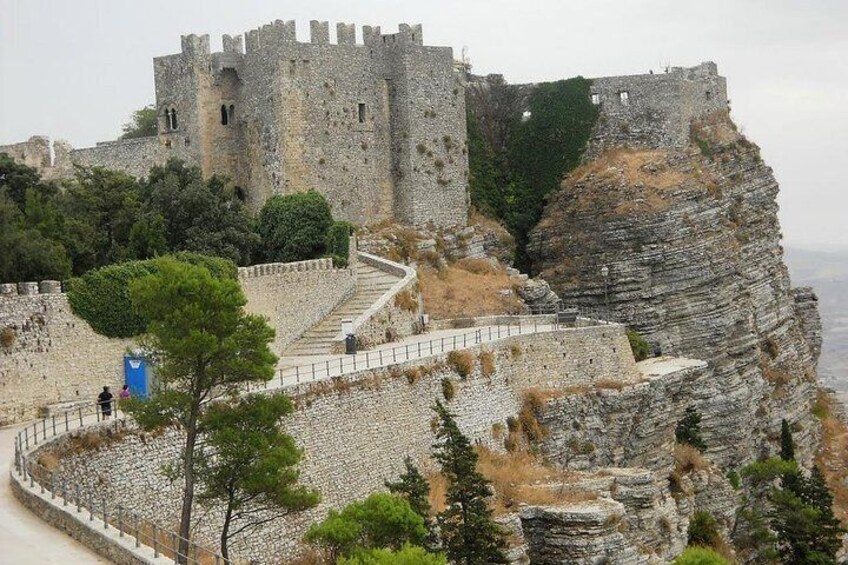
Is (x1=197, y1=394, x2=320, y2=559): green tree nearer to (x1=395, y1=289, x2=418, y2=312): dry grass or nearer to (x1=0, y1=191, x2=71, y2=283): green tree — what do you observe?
(x1=0, y1=191, x2=71, y2=283): green tree

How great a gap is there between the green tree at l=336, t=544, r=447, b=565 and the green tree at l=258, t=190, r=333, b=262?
909 inches

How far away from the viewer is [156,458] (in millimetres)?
31547

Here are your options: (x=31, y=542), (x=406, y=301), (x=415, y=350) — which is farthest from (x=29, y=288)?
(x=406, y=301)

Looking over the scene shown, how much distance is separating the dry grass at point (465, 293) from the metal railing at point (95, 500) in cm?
2172

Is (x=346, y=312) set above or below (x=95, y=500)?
above

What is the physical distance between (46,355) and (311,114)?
21.3 meters

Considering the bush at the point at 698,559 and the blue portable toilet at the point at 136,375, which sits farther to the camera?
the bush at the point at 698,559

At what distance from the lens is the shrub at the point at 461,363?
44.1 meters

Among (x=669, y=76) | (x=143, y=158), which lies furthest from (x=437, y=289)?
(x=669, y=76)

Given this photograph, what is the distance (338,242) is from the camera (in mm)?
51281

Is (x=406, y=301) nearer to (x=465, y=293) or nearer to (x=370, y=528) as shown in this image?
(x=465, y=293)

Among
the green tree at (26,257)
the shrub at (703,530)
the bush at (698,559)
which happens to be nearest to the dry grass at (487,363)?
the bush at (698,559)

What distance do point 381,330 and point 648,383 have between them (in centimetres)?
968

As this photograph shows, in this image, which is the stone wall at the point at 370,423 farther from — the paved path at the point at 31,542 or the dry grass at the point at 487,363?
the paved path at the point at 31,542
